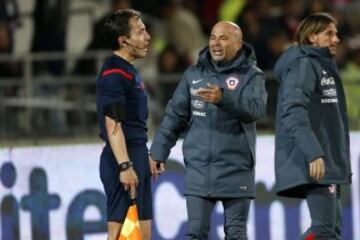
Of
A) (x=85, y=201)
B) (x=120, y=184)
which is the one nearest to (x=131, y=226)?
(x=120, y=184)

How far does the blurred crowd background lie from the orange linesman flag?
9.72ft

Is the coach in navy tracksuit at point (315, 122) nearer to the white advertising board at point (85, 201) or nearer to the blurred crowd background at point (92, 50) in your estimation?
the white advertising board at point (85, 201)

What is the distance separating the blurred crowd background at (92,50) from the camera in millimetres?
11797

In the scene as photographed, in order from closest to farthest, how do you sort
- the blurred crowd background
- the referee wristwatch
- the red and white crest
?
the referee wristwatch < the red and white crest < the blurred crowd background

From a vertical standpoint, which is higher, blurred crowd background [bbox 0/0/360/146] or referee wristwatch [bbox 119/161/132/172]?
blurred crowd background [bbox 0/0/360/146]

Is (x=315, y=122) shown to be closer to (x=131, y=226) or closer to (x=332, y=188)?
(x=332, y=188)

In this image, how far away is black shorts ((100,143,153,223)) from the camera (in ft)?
25.9

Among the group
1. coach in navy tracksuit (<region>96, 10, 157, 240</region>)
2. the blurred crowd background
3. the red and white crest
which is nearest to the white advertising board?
the blurred crowd background

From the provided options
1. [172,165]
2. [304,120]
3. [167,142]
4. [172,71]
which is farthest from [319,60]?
[172,71]

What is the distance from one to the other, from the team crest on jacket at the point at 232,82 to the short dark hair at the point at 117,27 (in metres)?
0.71

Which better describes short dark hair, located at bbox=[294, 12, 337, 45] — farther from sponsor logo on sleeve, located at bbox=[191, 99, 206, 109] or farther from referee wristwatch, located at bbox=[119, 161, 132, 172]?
referee wristwatch, located at bbox=[119, 161, 132, 172]

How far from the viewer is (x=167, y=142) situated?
8.06 meters

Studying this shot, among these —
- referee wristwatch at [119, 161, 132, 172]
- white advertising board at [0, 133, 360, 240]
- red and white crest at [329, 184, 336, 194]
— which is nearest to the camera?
referee wristwatch at [119, 161, 132, 172]

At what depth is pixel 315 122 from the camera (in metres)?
7.95
